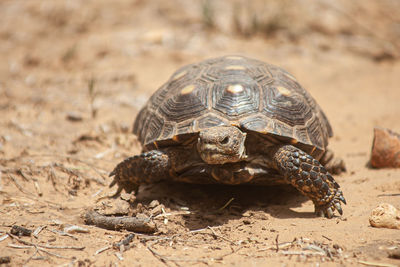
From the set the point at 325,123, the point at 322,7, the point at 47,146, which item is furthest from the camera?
the point at 322,7

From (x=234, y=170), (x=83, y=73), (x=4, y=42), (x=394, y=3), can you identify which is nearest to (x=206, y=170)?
(x=234, y=170)

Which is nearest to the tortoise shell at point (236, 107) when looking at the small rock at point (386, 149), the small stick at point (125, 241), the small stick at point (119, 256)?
the small rock at point (386, 149)

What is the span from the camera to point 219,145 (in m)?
3.33

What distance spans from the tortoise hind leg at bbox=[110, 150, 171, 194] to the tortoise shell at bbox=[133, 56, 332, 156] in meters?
0.18

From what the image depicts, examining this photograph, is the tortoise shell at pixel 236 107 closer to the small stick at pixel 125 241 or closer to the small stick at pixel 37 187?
A: the small stick at pixel 125 241

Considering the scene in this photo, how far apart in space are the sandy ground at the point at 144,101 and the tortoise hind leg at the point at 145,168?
0.87 ft

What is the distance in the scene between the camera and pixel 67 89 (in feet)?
24.2

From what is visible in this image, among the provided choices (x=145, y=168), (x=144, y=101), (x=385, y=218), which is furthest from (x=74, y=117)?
(x=385, y=218)

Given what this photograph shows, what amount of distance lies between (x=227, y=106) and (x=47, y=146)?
2628 millimetres

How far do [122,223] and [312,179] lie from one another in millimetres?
1667

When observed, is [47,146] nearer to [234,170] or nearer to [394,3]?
[234,170]

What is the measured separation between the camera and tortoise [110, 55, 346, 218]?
3469 mm

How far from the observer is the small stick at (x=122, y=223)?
315 centimetres

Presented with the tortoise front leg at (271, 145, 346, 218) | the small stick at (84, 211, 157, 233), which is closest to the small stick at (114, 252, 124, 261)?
the small stick at (84, 211, 157, 233)
